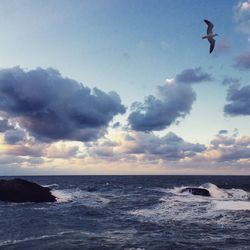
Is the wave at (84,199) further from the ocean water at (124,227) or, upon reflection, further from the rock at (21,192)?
the ocean water at (124,227)

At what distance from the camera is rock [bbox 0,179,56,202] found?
48750 millimetres

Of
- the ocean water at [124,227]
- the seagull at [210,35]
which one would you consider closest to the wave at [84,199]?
the ocean water at [124,227]

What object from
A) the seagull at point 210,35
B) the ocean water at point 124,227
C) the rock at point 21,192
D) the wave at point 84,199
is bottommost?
the ocean water at point 124,227

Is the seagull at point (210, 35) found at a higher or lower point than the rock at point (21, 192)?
higher

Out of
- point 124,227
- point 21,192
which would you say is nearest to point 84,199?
point 21,192

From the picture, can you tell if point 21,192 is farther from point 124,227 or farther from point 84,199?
point 124,227

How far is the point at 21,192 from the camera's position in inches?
1933

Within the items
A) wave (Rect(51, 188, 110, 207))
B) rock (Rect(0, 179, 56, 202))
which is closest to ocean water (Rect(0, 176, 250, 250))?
wave (Rect(51, 188, 110, 207))

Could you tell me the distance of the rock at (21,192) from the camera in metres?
48.8

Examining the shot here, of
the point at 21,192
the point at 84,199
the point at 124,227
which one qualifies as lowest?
the point at 124,227

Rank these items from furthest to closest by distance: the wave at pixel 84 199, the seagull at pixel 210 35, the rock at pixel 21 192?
the rock at pixel 21 192 → the wave at pixel 84 199 → the seagull at pixel 210 35

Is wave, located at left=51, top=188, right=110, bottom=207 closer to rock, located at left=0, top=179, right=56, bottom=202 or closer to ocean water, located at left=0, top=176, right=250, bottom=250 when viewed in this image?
rock, located at left=0, top=179, right=56, bottom=202

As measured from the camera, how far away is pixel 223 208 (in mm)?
41812

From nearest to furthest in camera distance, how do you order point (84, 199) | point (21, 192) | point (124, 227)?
point (124, 227), point (21, 192), point (84, 199)
